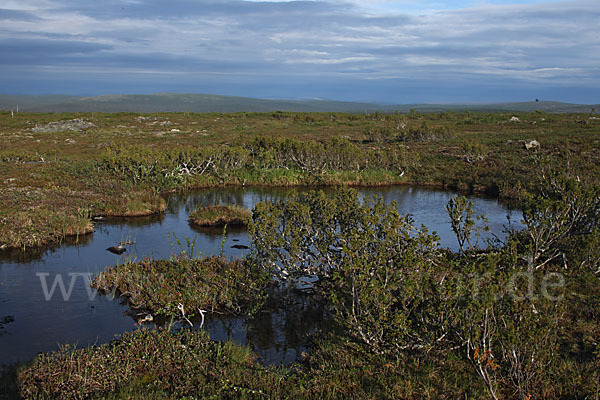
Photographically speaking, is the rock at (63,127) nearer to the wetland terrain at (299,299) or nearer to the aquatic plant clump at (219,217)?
the wetland terrain at (299,299)

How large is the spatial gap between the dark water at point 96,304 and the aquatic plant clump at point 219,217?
1.92 ft

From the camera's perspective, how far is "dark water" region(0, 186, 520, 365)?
931 cm

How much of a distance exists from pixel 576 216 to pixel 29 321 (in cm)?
1250

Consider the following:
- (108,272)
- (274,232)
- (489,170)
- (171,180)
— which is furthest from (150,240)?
(489,170)

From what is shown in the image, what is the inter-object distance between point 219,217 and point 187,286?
854 cm

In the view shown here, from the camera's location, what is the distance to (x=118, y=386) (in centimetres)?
708

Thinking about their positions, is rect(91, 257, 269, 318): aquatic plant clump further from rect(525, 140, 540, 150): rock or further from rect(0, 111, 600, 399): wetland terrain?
rect(525, 140, 540, 150): rock

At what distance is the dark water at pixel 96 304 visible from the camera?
931cm

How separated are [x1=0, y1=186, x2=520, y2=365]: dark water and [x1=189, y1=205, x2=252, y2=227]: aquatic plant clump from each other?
59cm

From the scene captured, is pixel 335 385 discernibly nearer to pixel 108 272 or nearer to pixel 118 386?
pixel 118 386

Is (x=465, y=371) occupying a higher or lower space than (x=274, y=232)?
lower

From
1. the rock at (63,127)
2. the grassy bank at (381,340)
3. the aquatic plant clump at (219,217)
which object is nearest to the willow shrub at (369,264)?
the grassy bank at (381,340)

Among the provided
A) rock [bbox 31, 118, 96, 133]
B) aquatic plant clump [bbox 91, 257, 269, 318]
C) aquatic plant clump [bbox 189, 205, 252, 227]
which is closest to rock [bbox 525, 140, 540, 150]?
aquatic plant clump [bbox 189, 205, 252, 227]

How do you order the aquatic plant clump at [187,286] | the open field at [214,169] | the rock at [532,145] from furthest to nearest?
the rock at [532,145] < the open field at [214,169] < the aquatic plant clump at [187,286]
